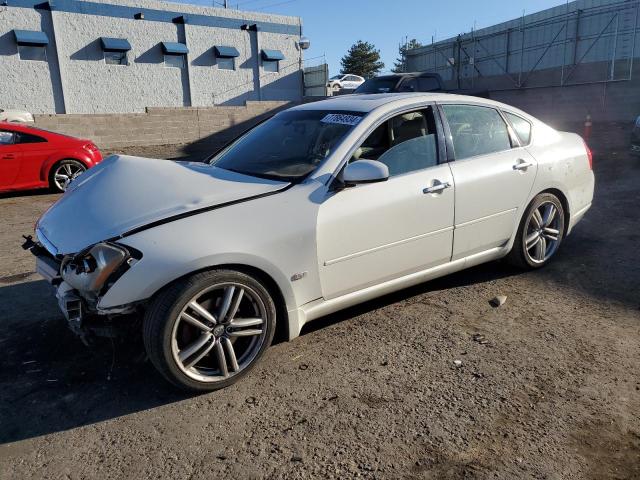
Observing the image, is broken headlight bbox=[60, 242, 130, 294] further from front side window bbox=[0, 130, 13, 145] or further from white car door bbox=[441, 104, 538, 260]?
front side window bbox=[0, 130, 13, 145]

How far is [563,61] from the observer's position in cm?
1898

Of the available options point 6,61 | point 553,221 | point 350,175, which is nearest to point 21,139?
point 350,175

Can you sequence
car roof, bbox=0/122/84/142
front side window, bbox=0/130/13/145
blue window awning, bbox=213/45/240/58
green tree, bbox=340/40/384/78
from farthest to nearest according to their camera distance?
green tree, bbox=340/40/384/78 → blue window awning, bbox=213/45/240/58 → car roof, bbox=0/122/84/142 → front side window, bbox=0/130/13/145

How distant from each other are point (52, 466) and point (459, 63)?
25487 millimetres

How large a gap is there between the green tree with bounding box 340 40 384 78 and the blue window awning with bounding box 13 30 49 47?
1695 inches

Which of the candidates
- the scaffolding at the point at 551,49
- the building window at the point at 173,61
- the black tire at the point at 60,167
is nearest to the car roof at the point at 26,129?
the black tire at the point at 60,167

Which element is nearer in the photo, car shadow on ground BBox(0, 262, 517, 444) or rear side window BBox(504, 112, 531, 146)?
car shadow on ground BBox(0, 262, 517, 444)

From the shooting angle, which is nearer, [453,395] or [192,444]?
[192,444]

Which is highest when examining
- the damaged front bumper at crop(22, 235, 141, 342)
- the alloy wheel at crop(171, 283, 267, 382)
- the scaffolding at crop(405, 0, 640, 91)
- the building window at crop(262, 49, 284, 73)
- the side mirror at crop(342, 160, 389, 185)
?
the building window at crop(262, 49, 284, 73)

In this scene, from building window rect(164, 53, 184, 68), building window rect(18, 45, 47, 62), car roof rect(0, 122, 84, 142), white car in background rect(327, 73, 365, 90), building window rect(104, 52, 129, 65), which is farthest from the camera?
white car in background rect(327, 73, 365, 90)

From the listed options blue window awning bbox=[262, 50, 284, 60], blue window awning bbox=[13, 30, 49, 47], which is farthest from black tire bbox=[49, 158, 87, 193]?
blue window awning bbox=[262, 50, 284, 60]

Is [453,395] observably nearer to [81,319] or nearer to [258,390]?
[258,390]

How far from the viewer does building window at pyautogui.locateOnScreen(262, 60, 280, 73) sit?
91.5 feet

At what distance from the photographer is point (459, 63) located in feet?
80.8
